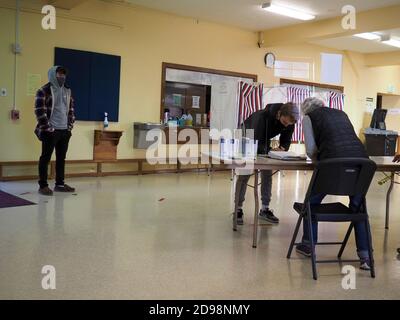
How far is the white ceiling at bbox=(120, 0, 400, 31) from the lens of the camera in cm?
700

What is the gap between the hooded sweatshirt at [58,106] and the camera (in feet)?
18.5

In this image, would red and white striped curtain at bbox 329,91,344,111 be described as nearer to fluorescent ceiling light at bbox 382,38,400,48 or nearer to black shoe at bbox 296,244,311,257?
fluorescent ceiling light at bbox 382,38,400,48

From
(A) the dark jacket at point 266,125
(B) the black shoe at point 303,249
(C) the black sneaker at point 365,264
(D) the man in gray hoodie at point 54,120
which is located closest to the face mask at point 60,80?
(D) the man in gray hoodie at point 54,120

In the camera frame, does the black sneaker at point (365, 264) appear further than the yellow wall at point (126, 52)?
No

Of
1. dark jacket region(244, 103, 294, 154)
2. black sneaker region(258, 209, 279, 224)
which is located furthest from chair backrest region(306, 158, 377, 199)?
black sneaker region(258, 209, 279, 224)

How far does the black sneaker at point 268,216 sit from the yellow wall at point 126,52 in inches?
145

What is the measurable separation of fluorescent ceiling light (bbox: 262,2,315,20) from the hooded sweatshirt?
11.8ft

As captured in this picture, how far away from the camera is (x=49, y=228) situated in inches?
157

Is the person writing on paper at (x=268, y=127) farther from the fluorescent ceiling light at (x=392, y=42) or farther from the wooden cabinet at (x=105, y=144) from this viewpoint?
the fluorescent ceiling light at (x=392, y=42)

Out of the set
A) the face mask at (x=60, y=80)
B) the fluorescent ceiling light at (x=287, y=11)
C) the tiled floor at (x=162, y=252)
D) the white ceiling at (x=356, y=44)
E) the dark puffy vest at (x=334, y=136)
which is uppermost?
the white ceiling at (x=356, y=44)

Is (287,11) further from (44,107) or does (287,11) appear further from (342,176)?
(342,176)
